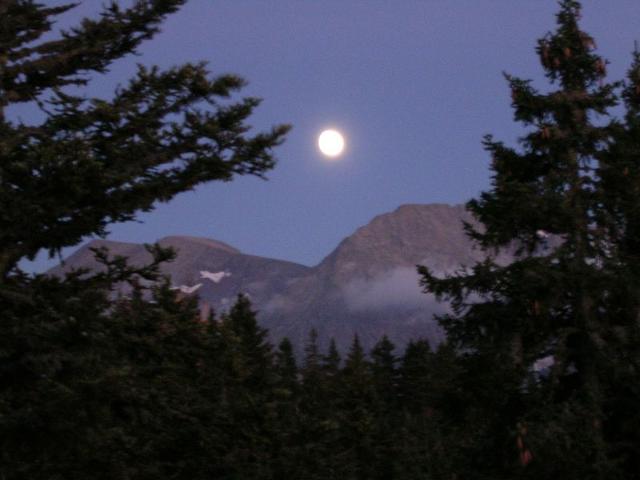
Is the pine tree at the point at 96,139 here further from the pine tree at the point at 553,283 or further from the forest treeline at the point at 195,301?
the pine tree at the point at 553,283

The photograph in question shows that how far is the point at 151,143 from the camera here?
13.0 meters

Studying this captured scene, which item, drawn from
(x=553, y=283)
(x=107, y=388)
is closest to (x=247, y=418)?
(x=553, y=283)

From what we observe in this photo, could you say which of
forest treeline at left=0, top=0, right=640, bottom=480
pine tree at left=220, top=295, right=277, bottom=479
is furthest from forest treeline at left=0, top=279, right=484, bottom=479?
pine tree at left=220, top=295, right=277, bottom=479

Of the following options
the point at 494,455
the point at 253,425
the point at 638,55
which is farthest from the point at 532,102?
the point at 253,425

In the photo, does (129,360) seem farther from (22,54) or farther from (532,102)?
(532,102)

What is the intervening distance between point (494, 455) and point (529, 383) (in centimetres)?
206

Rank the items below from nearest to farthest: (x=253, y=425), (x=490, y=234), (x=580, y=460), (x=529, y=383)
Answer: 1. (x=580, y=460)
2. (x=529, y=383)
3. (x=490, y=234)
4. (x=253, y=425)

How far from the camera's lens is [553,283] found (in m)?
17.6

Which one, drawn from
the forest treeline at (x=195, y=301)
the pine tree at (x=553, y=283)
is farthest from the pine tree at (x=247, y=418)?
the pine tree at (x=553, y=283)

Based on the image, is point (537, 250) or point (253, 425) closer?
point (537, 250)

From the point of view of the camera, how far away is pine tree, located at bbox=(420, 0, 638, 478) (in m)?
17.1

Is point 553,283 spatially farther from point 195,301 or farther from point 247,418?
point 247,418

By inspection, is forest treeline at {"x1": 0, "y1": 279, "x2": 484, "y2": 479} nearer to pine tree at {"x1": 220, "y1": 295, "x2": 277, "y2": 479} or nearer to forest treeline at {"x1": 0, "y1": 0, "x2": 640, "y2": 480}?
forest treeline at {"x1": 0, "y1": 0, "x2": 640, "y2": 480}

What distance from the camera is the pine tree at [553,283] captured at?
1708 centimetres
